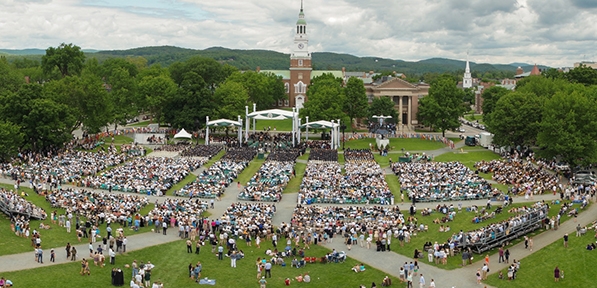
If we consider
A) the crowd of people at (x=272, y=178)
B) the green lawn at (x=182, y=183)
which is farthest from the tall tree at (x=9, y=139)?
the crowd of people at (x=272, y=178)

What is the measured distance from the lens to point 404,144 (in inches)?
2968

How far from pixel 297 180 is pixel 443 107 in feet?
116

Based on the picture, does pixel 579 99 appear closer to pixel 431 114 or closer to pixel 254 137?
pixel 431 114

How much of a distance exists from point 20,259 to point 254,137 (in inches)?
1806

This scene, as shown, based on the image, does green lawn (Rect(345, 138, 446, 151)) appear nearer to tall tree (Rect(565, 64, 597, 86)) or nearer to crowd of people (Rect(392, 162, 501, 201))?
crowd of people (Rect(392, 162, 501, 201))

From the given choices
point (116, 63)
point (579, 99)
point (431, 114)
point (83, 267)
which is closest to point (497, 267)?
point (83, 267)

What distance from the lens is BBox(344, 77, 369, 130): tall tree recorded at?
288 feet

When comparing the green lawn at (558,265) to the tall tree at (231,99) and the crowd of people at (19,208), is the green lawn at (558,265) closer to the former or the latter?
the crowd of people at (19,208)

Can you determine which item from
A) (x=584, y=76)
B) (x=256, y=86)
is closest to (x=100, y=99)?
(x=256, y=86)

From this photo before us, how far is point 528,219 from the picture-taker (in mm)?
35438

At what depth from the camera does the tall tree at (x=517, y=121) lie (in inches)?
2507

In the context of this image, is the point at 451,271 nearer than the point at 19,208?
Yes

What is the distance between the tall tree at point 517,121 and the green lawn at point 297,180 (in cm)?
2136

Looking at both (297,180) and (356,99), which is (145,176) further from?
(356,99)
